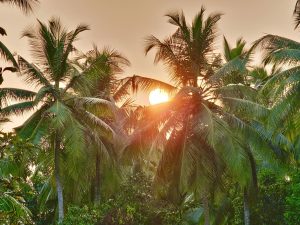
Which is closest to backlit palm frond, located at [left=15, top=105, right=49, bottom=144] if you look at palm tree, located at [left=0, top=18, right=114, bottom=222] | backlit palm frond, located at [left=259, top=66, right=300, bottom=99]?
palm tree, located at [left=0, top=18, right=114, bottom=222]

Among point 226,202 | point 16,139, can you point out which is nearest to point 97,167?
point 226,202

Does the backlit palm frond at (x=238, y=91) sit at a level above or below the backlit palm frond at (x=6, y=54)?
below

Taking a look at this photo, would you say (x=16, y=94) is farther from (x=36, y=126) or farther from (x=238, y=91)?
(x=238, y=91)

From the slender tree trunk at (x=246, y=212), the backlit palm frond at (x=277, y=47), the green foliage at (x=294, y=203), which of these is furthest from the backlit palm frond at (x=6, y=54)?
the slender tree trunk at (x=246, y=212)

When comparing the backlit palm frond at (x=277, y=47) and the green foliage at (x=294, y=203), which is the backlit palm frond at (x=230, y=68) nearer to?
the backlit palm frond at (x=277, y=47)

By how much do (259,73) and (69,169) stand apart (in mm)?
12663

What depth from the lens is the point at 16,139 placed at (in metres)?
6.91

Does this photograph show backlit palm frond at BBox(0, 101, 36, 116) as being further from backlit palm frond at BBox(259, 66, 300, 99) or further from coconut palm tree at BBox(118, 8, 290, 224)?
backlit palm frond at BBox(259, 66, 300, 99)

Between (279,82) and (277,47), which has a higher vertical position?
(277,47)

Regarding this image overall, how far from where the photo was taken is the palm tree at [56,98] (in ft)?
70.8

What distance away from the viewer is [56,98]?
22.4m

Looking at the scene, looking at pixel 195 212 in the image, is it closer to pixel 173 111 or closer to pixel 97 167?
pixel 97 167

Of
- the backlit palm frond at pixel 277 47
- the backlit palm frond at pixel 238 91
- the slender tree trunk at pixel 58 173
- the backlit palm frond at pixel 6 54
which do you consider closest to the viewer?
the backlit palm frond at pixel 6 54

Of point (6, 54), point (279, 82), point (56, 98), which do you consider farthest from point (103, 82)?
point (6, 54)
